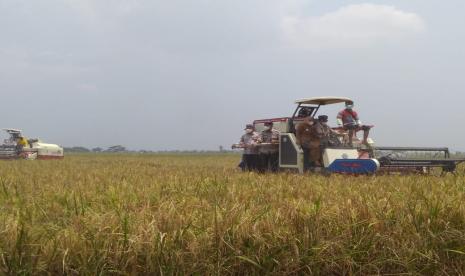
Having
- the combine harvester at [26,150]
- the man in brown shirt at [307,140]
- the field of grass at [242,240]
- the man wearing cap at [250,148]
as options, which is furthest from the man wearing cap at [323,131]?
the combine harvester at [26,150]

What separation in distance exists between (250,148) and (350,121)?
122 inches

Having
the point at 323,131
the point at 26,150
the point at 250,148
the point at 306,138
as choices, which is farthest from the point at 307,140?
the point at 26,150

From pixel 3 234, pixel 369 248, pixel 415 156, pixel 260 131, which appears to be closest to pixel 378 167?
pixel 415 156

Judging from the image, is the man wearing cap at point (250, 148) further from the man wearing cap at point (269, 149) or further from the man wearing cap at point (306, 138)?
the man wearing cap at point (306, 138)

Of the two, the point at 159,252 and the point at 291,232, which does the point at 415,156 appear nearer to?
the point at 291,232

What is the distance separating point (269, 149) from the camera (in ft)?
42.3

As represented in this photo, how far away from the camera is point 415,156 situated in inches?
424

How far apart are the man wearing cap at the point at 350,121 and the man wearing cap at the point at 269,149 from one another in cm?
181

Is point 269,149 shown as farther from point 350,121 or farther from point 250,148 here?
point 350,121

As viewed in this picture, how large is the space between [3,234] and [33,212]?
92cm

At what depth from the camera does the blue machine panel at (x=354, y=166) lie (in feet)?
31.9

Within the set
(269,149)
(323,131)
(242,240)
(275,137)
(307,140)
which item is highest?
(323,131)

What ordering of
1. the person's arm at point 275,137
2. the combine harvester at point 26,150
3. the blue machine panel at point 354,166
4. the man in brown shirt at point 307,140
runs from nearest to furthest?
1. the blue machine panel at point 354,166
2. the man in brown shirt at point 307,140
3. the person's arm at point 275,137
4. the combine harvester at point 26,150

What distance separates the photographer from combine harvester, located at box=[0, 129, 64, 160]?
98.8 feet
